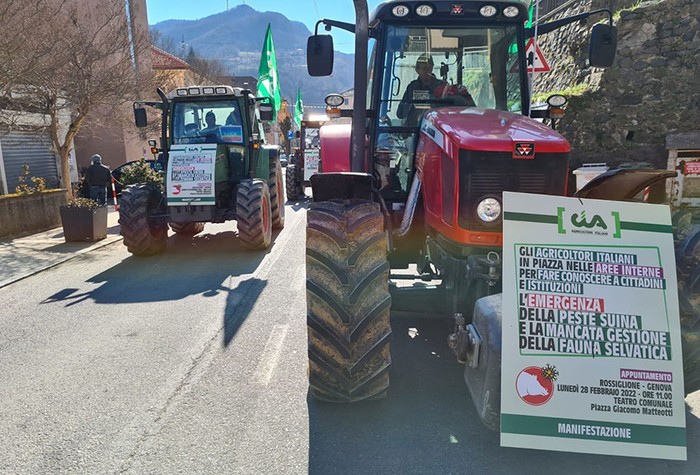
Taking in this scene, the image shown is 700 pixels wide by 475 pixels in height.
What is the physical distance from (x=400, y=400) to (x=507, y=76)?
108 inches

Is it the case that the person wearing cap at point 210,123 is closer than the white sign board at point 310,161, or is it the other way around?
the person wearing cap at point 210,123

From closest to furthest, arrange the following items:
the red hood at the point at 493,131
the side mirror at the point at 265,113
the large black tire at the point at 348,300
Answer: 1. the large black tire at the point at 348,300
2. the red hood at the point at 493,131
3. the side mirror at the point at 265,113

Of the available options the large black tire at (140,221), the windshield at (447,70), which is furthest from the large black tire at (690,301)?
the large black tire at (140,221)

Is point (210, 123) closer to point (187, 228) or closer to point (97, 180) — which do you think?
point (187, 228)

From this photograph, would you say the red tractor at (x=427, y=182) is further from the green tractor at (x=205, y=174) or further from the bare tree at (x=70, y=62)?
the bare tree at (x=70, y=62)

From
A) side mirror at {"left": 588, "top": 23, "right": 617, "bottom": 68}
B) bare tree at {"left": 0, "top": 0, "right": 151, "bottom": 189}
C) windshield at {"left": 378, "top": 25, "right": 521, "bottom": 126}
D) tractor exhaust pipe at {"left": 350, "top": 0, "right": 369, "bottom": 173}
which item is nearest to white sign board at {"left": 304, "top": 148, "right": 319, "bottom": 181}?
bare tree at {"left": 0, "top": 0, "right": 151, "bottom": 189}

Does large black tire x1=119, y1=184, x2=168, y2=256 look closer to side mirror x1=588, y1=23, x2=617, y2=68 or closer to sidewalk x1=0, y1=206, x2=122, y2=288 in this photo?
sidewalk x1=0, y1=206, x2=122, y2=288

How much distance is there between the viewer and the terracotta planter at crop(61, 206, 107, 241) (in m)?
8.84

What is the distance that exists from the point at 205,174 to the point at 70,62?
17.6 ft

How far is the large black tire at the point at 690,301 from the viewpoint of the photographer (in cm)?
240

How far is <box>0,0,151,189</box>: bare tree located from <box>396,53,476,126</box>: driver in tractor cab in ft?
23.3

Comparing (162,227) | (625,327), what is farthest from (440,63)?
(162,227)

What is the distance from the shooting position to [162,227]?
8.05 meters

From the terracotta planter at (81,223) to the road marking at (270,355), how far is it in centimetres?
593
